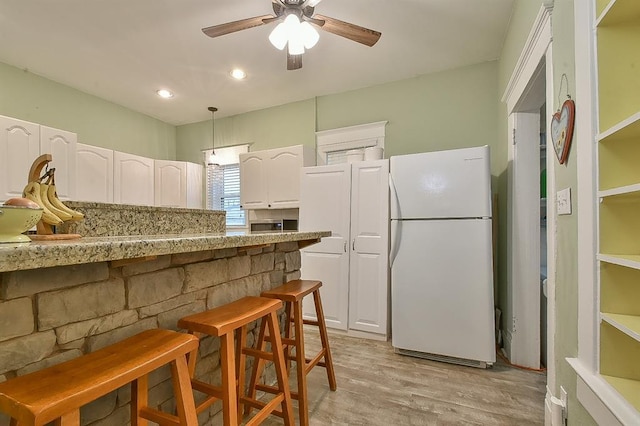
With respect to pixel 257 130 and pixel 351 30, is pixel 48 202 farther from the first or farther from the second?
pixel 257 130

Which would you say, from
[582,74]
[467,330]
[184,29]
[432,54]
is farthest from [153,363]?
[432,54]

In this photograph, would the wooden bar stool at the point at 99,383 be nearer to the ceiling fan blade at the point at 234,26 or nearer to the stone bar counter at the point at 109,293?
the stone bar counter at the point at 109,293

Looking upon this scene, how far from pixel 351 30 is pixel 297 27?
14.1 inches

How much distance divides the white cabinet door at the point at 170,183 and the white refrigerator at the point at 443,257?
307 centimetres

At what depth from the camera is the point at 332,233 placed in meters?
3.00

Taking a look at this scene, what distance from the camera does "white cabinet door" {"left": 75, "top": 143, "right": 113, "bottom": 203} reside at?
3.28 m

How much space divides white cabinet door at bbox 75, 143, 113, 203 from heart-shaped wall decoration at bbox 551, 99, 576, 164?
3921 millimetres

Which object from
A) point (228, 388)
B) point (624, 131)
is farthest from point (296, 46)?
point (228, 388)

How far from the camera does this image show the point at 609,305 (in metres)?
1.01

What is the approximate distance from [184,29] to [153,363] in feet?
8.77

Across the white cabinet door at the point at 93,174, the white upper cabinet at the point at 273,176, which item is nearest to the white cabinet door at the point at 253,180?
the white upper cabinet at the point at 273,176

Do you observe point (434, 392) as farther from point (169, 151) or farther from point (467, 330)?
point (169, 151)

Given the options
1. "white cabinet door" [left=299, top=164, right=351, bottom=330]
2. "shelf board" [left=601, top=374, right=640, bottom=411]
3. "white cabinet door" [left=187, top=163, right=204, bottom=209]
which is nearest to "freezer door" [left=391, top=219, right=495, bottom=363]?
"white cabinet door" [left=299, top=164, right=351, bottom=330]

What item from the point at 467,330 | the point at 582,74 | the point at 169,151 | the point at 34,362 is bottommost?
the point at 467,330
